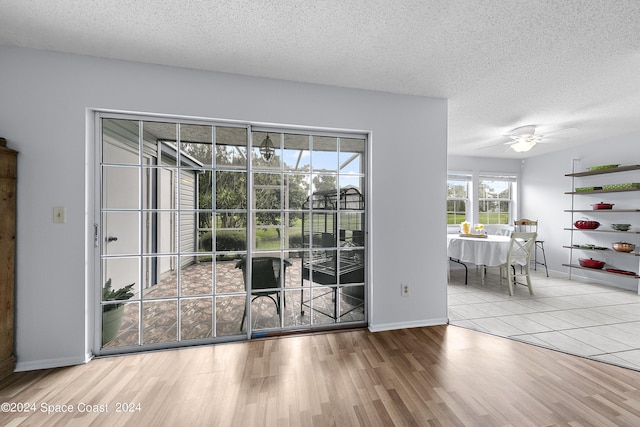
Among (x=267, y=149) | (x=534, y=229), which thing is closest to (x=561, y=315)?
(x=534, y=229)

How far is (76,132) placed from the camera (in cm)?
211

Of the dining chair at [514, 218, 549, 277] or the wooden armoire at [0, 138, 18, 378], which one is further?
the dining chair at [514, 218, 549, 277]

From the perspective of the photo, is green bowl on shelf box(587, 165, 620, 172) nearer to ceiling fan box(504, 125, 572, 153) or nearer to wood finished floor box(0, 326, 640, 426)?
ceiling fan box(504, 125, 572, 153)

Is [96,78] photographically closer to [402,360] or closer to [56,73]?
[56,73]

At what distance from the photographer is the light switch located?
6.81ft

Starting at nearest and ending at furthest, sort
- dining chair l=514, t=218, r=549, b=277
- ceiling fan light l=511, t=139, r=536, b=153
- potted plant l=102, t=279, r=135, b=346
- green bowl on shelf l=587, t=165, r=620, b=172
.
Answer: potted plant l=102, t=279, r=135, b=346 → ceiling fan light l=511, t=139, r=536, b=153 → green bowl on shelf l=587, t=165, r=620, b=172 → dining chair l=514, t=218, r=549, b=277

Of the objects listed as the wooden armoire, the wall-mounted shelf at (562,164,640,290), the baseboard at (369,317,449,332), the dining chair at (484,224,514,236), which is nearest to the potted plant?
the wooden armoire

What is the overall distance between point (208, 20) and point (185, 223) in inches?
62.3

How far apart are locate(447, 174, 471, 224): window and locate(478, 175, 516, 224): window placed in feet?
0.98

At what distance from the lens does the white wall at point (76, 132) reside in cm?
203

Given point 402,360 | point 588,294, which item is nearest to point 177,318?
point 402,360

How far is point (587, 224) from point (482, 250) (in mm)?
2323

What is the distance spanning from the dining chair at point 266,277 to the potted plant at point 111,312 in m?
1.00

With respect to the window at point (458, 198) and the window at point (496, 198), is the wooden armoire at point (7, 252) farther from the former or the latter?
the window at point (496, 198)
